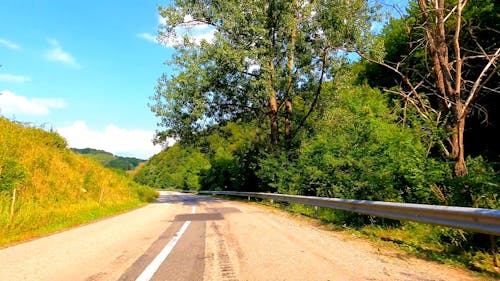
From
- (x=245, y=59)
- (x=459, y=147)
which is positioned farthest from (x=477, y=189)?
(x=245, y=59)

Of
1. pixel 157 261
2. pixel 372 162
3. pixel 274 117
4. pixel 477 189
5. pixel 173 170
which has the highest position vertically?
pixel 173 170

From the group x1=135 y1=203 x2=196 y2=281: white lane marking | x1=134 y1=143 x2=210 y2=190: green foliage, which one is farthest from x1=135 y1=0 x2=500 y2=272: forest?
x1=134 y1=143 x2=210 y2=190: green foliage

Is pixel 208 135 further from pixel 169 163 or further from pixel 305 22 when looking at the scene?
pixel 169 163

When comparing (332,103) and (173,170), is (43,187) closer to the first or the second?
(332,103)

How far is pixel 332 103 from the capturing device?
22.2m

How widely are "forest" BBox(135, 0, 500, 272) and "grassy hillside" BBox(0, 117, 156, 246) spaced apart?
567 cm

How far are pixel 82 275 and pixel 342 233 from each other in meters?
5.85

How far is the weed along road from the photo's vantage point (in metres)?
4.83

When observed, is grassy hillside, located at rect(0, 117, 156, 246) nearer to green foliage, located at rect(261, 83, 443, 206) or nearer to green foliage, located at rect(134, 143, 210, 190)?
green foliage, located at rect(261, 83, 443, 206)

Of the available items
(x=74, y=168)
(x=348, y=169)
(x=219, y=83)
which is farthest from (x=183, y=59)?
(x=348, y=169)

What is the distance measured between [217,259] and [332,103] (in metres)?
17.8

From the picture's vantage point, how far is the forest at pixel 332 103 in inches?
351

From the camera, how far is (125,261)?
5832 millimetres

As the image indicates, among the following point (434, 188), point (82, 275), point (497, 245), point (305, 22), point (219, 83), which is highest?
point (305, 22)
